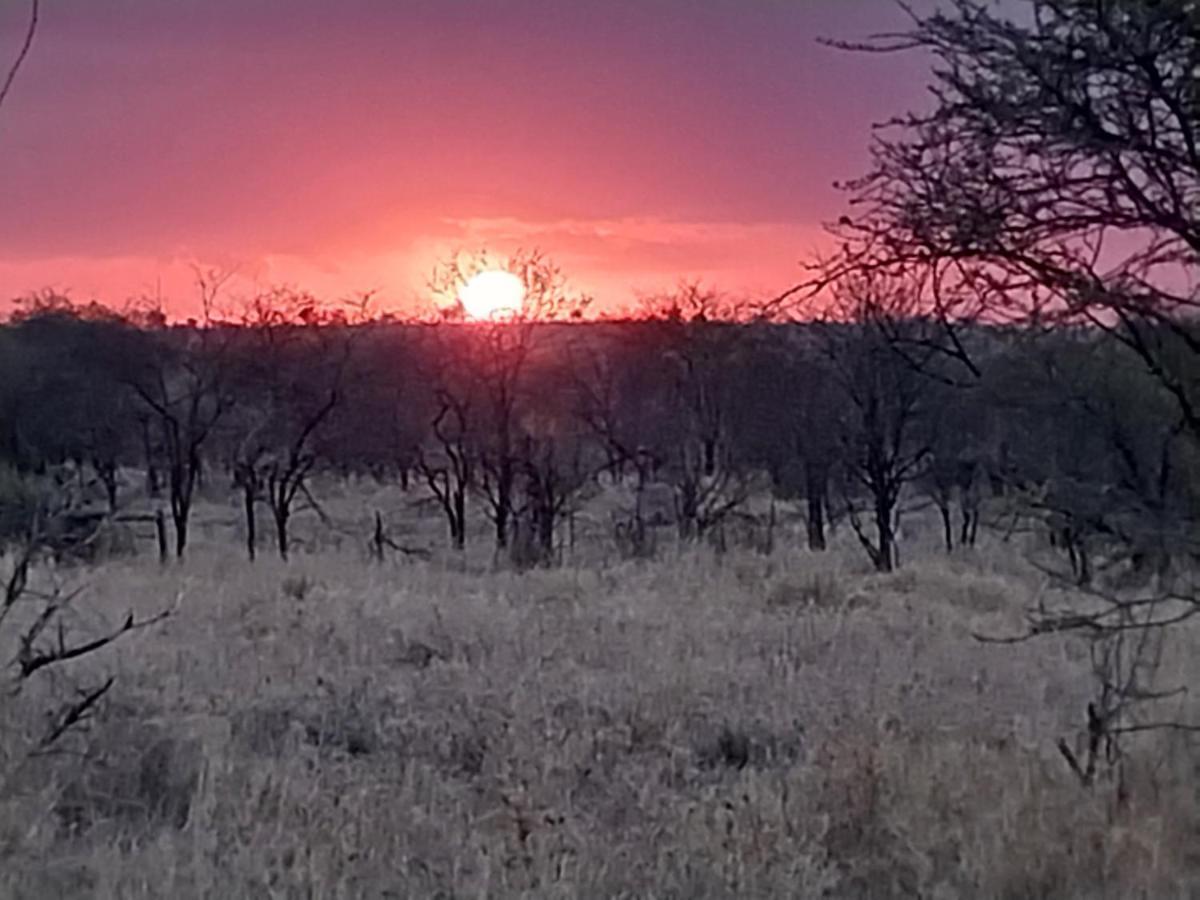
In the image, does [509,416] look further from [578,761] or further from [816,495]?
[578,761]

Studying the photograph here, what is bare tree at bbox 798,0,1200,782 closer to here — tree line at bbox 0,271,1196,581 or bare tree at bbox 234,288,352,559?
tree line at bbox 0,271,1196,581

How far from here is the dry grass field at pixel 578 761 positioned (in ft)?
19.2

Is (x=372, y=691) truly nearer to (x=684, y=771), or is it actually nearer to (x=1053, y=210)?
(x=684, y=771)

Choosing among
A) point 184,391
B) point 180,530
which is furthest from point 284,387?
point 180,530

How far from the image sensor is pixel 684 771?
8031 mm

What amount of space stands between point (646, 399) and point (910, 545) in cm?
1197

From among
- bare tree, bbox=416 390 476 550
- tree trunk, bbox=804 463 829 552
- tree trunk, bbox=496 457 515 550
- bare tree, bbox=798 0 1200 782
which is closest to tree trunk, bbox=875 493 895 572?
tree trunk, bbox=804 463 829 552

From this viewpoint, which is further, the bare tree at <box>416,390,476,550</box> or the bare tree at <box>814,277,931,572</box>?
the bare tree at <box>416,390,476,550</box>

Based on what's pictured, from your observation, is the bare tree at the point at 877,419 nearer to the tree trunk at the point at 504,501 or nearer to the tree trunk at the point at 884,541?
the tree trunk at the point at 884,541

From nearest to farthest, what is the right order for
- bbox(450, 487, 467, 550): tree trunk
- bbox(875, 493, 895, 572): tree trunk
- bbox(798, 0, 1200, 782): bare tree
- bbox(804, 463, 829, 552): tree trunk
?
bbox(798, 0, 1200, 782): bare tree → bbox(875, 493, 895, 572): tree trunk → bbox(804, 463, 829, 552): tree trunk → bbox(450, 487, 467, 550): tree trunk

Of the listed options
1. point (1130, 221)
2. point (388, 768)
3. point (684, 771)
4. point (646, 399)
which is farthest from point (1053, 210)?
point (646, 399)

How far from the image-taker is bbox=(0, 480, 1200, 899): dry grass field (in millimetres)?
5852

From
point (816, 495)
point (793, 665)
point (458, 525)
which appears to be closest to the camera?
point (793, 665)

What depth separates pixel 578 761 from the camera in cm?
793
